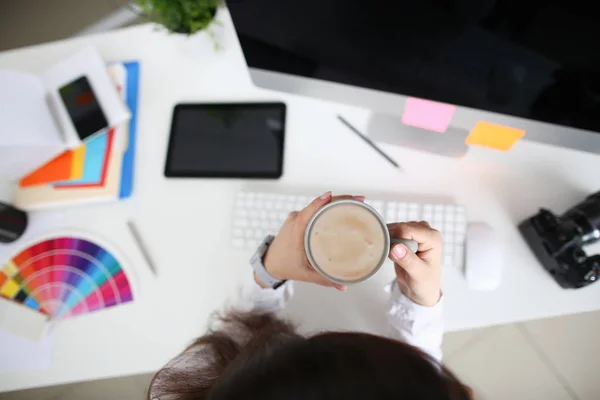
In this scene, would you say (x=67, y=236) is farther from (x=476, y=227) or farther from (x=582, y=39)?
(x=582, y=39)

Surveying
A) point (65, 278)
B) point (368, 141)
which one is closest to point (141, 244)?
point (65, 278)

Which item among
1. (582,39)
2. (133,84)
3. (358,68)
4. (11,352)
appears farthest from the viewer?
(133,84)

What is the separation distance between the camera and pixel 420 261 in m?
0.58

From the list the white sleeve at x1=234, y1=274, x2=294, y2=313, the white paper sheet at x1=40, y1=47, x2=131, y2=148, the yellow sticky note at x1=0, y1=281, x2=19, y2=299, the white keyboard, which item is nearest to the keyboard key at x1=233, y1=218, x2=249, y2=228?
the white keyboard

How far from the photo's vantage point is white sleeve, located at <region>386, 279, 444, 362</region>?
655 mm

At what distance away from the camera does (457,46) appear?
0.56 metres

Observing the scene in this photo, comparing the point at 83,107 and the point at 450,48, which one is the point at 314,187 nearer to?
the point at 450,48

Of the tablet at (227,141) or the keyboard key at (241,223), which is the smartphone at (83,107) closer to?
the tablet at (227,141)

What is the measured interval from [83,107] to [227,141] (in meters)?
0.32

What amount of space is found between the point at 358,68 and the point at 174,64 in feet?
1.50

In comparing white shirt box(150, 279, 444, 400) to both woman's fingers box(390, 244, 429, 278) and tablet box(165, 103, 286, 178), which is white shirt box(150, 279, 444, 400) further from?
tablet box(165, 103, 286, 178)

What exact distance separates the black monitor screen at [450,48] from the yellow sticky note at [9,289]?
0.62 metres

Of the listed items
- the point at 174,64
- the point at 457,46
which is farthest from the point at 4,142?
the point at 457,46

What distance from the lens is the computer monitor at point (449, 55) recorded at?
50 centimetres
